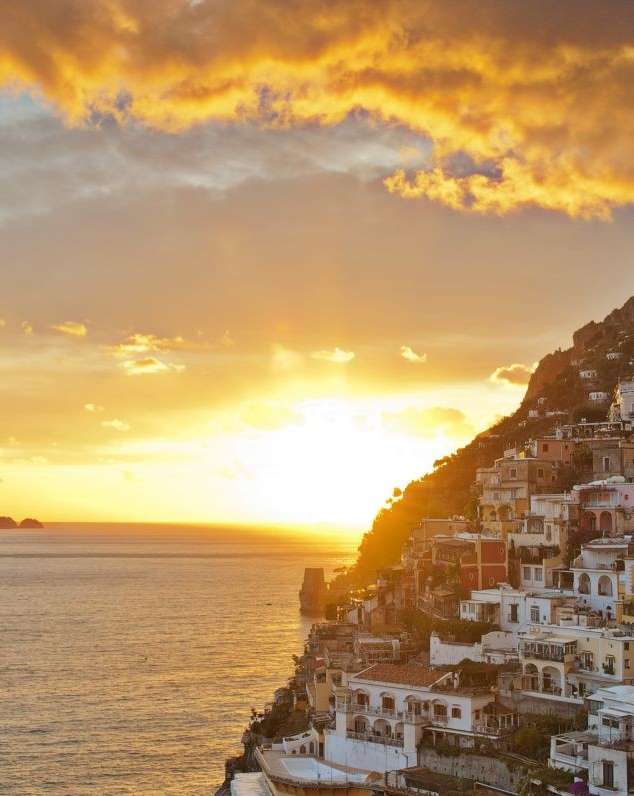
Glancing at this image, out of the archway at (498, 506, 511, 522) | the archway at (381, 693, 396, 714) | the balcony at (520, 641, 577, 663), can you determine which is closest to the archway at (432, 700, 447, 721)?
the archway at (381, 693, 396, 714)

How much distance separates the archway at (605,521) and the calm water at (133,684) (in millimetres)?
26623

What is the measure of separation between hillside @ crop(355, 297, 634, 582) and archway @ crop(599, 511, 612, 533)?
24.7 meters

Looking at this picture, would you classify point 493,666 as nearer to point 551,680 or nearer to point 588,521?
point 551,680

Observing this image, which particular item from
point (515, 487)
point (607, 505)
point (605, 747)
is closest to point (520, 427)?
point (515, 487)

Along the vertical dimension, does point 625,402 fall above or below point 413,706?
above

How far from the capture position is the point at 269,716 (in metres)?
62.9

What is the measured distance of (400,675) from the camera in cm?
5284

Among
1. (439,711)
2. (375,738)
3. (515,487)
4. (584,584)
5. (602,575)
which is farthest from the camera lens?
(515,487)

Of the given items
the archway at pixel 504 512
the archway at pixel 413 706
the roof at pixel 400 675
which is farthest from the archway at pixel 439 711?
the archway at pixel 504 512

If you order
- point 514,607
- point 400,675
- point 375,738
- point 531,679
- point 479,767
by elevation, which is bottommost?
point 479,767

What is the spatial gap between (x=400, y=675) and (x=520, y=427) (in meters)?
58.3

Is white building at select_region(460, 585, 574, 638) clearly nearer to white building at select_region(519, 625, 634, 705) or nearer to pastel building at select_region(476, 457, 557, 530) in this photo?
white building at select_region(519, 625, 634, 705)

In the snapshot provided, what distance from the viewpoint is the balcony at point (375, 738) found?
50.2m

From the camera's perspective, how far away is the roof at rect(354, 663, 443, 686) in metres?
51.5
